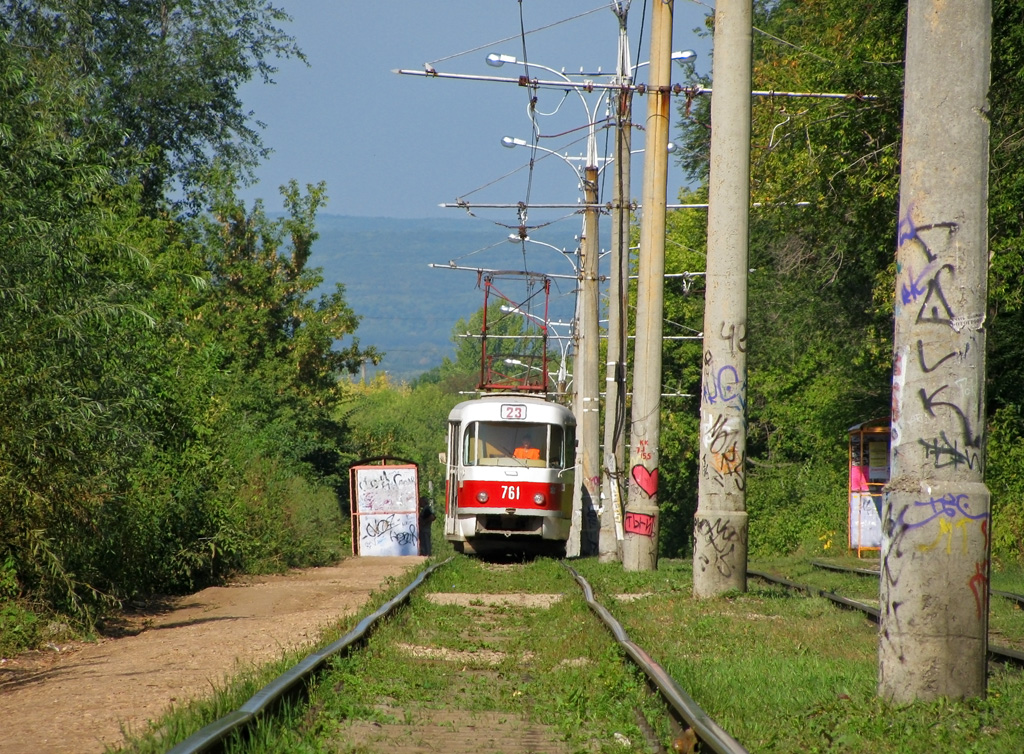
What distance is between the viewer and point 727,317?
14070mm

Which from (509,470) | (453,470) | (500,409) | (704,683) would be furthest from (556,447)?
(704,683)

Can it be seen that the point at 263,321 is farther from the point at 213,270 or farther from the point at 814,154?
the point at 814,154

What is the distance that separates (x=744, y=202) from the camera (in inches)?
554

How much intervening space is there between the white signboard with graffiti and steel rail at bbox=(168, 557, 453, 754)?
20.0 metres

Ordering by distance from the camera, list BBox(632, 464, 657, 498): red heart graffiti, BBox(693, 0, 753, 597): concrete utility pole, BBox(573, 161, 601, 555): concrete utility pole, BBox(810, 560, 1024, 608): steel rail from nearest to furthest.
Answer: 1. BBox(693, 0, 753, 597): concrete utility pole
2. BBox(810, 560, 1024, 608): steel rail
3. BBox(632, 464, 657, 498): red heart graffiti
4. BBox(573, 161, 601, 555): concrete utility pole

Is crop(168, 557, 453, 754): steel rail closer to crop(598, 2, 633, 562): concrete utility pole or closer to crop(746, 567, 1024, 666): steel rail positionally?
crop(746, 567, 1024, 666): steel rail

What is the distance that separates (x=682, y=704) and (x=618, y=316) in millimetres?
17053

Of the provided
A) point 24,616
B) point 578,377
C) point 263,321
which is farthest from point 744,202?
point 263,321

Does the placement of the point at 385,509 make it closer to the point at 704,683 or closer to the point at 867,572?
the point at 867,572

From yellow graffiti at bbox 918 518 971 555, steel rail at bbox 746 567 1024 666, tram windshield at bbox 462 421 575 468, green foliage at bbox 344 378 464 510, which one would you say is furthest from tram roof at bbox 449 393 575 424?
green foliage at bbox 344 378 464 510

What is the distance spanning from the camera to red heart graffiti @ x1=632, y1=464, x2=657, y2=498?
64.4 ft

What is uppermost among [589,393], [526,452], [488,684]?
[589,393]

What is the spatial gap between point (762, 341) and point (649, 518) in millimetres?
26222

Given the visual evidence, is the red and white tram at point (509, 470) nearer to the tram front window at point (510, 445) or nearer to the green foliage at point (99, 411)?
the tram front window at point (510, 445)
